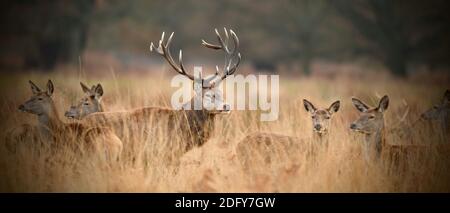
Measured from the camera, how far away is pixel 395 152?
7668 millimetres

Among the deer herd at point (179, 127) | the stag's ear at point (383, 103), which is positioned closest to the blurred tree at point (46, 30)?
the deer herd at point (179, 127)

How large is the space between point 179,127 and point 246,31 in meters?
20.7

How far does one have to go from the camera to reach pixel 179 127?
27.3ft

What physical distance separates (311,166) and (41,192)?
2.51 m

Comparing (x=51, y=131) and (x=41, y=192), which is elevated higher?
(x=51, y=131)

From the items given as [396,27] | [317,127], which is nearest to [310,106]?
[317,127]

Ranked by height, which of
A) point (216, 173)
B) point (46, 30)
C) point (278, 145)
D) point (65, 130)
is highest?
point (46, 30)

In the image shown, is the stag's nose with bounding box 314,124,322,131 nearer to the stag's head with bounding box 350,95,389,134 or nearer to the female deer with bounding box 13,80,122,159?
the stag's head with bounding box 350,95,389,134

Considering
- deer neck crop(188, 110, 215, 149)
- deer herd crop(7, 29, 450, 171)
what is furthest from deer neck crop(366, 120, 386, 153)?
deer neck crop(188, 110, 215, 149)

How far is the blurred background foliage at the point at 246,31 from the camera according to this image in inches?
886

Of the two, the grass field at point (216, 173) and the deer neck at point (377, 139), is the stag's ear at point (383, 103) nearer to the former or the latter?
the deer neck at point (377, 139)

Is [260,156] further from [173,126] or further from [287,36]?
[287,36]

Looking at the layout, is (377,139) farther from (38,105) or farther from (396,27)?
(396,27)
